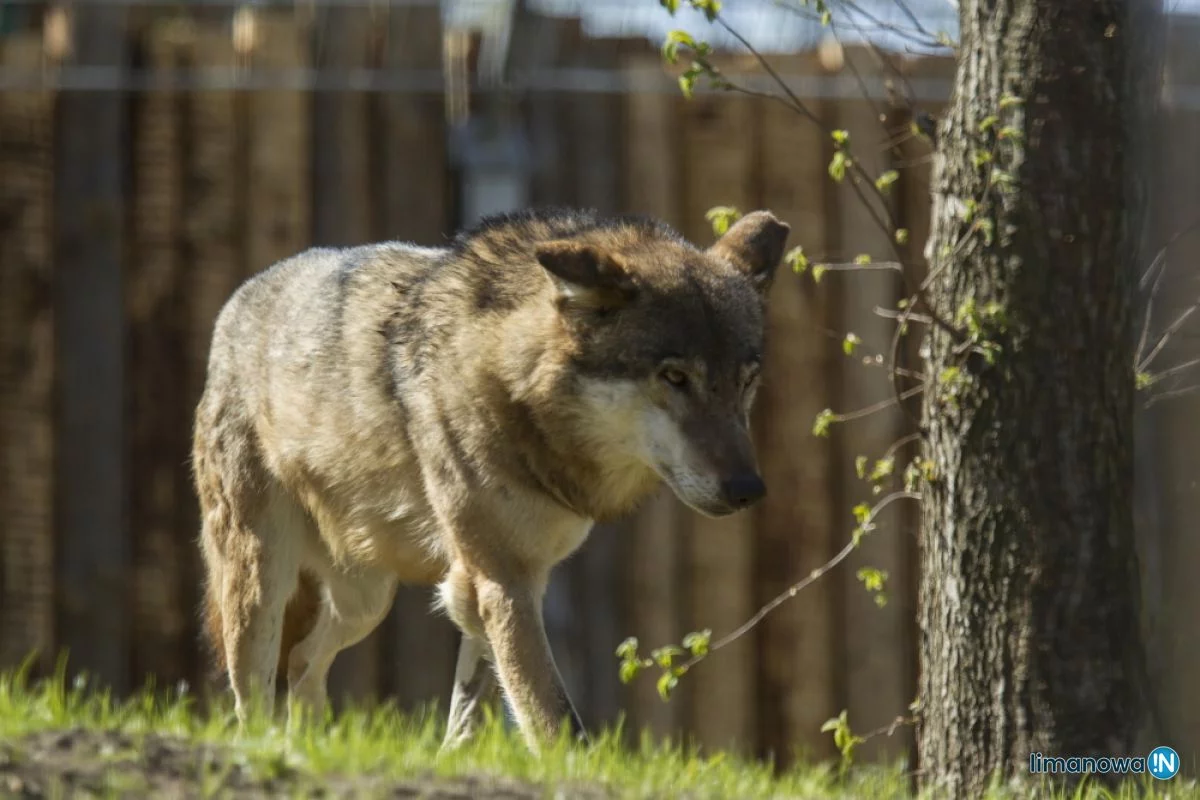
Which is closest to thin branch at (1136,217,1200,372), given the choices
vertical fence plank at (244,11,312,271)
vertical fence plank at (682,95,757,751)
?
vertical fence plank at (682,95,757,751)

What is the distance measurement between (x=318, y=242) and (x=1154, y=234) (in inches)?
155

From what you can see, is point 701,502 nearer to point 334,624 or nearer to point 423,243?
point 334,624

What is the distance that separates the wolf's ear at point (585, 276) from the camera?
5348 mm

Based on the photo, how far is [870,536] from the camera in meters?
8.08

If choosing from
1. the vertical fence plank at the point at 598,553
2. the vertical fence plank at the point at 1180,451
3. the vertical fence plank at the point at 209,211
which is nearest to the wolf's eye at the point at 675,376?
the vertical fence plank at the point at 598,553

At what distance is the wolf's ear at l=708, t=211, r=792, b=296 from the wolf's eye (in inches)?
27.4

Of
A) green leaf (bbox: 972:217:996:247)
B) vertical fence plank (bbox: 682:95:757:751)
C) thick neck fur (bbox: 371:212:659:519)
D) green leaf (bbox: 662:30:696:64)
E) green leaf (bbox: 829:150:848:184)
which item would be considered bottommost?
vertical fence plank (bbox: 682:95:757:751)

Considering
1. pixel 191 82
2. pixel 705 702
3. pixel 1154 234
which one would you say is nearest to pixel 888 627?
pixel 705 702

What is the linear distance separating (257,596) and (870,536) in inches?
122

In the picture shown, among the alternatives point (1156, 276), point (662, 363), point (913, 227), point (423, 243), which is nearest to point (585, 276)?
point (662, 363)

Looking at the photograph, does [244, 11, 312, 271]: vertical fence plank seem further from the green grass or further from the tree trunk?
the tree trunk

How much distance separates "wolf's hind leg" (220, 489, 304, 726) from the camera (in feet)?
20.8

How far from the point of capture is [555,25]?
830cm

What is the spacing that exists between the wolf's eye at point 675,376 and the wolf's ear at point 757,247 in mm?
697
